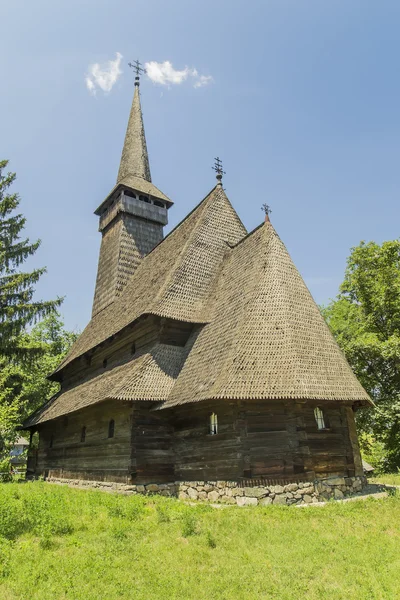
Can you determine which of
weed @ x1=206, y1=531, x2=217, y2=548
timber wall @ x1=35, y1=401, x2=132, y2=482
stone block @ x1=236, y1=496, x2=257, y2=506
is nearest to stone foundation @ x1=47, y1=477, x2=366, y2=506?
stone block @ x1=236, y1=496, x2=257, y2=506

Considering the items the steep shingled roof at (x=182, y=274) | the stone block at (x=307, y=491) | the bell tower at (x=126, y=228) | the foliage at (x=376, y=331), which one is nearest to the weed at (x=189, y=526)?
the stone block at (x=307, y=491)

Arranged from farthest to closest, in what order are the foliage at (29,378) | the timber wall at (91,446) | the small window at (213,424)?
the foliage at (29,378) < the timber wall at (91,446) < the small window at (213,424)

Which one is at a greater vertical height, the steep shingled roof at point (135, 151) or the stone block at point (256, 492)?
the steep shingled roof at point (135, 151)

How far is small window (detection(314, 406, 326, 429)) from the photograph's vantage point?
1159cm

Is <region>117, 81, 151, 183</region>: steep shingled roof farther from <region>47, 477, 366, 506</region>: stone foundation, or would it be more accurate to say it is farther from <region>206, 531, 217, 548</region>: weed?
<region>206, 531, 217, 548</region>: weed

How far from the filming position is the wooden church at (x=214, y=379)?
1086 cm

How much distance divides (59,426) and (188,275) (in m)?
10.2

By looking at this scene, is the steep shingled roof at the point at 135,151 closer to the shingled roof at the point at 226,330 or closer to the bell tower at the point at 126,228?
the bell tower at the point at 126,228

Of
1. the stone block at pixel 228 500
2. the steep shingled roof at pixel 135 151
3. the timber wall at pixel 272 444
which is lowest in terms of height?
the stone block at pixel 228 500

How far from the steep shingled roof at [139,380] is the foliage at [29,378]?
7.94ft

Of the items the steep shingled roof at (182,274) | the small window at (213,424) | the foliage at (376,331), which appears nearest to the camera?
the small window at (213,424)

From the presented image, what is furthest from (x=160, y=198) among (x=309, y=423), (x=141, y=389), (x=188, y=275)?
(x=309, y=423)

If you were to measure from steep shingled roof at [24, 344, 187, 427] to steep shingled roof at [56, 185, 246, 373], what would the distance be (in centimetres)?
139

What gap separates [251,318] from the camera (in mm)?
12328
